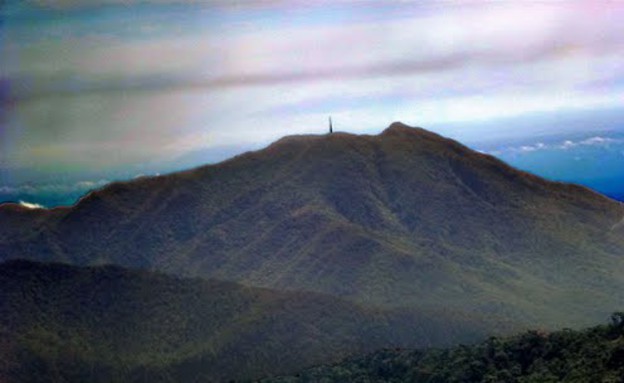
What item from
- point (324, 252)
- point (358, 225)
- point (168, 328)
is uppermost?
point (358, 225)

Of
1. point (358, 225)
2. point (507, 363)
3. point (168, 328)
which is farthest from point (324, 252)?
point (507, 363)

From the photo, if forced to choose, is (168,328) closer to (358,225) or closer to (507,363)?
(358,225)

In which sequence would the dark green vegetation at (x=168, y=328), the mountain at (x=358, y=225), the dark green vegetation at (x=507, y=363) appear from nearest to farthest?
the dark green vegetation at (x=507, y=363) → the dark green vegetation at (x=168, y=328) → the mountain at (x=358, y=225)

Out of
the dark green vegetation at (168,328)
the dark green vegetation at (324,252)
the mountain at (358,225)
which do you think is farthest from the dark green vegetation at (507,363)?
the mountain at (358,225)

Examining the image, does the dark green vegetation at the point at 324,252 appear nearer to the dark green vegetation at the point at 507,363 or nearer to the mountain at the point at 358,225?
the mountain at the point at 358,225

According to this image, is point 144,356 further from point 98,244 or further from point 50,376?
point 98,244

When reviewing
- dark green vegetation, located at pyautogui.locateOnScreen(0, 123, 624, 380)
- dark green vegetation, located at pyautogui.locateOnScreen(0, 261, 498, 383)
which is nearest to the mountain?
dark green vegetation, located at pyautogui.locateOnScreen(0, 123, 624, 380)
